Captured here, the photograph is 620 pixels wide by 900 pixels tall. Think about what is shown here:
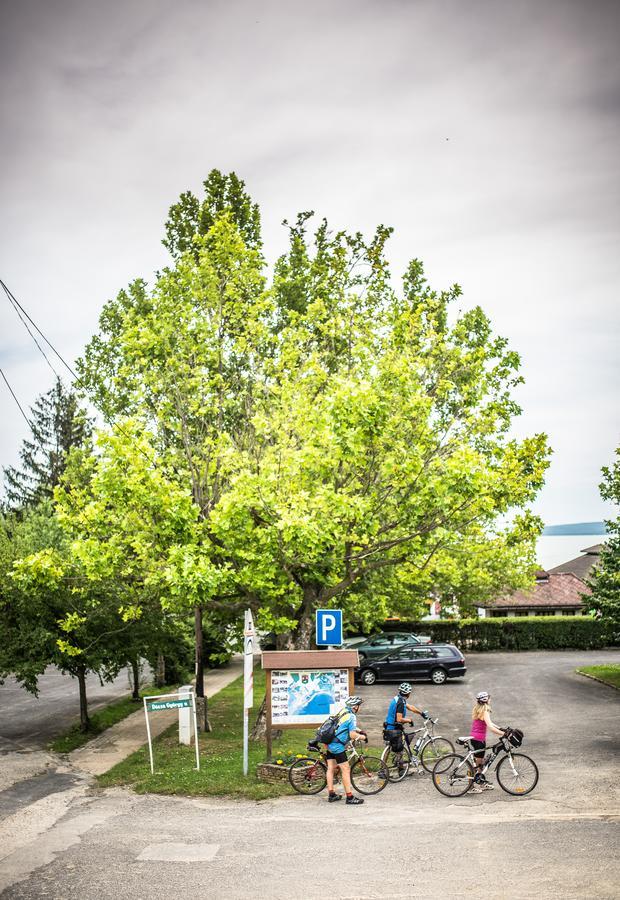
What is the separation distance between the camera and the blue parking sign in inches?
562

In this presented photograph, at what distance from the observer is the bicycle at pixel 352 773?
12570mm

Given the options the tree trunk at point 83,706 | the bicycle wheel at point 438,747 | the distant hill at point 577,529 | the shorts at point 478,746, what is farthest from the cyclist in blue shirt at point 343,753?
A: the distant hill at point 577,529

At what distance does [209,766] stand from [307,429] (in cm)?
669

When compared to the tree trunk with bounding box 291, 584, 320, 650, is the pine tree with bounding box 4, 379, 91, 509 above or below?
above

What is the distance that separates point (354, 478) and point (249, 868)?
9108mm

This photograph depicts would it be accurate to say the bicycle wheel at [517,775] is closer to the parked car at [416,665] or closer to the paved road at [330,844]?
the paved road at [330,844]

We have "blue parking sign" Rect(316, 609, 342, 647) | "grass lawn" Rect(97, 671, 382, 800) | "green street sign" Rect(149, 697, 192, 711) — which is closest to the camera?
"grass lawn" Rect(97, 671, 382, 800)

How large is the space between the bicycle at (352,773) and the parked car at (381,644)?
1470 cm

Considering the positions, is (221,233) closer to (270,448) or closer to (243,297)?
(243,297)

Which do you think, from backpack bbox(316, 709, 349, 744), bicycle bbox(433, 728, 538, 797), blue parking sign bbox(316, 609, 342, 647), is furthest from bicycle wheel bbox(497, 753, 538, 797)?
blue parking sign bbox(316, 609, 342, 647)

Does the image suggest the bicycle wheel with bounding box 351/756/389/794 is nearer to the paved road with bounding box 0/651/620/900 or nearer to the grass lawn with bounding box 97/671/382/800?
the paved road with bounding box 0/651/620/900

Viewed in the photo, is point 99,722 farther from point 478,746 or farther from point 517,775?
point 517,775

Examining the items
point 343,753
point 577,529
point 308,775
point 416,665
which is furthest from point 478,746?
point 577,529

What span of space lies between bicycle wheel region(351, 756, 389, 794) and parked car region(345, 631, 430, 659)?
14.6 meters
